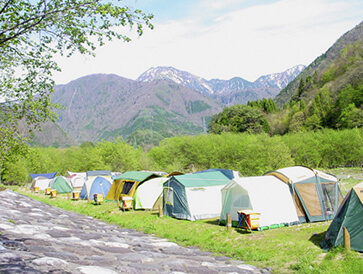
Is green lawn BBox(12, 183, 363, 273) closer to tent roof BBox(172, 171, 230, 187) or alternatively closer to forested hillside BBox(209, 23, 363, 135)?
tent roof BBox(172, 171, 230, 187)

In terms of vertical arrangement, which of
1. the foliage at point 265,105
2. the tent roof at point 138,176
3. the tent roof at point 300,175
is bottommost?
the tent roof at point 138,176

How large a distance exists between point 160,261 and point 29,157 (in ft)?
15.2

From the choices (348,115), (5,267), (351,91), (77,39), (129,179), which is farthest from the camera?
(351,91)

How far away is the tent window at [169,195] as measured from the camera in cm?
1962

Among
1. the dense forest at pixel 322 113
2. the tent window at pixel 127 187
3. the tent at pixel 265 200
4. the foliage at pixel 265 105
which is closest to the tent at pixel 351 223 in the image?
the tent at pixel 265 200

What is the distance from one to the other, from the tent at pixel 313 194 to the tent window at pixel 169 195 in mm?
6619

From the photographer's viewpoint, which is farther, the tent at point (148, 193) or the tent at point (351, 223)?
the tent at point (148, 193)

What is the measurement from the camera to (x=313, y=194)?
15398 millimetres

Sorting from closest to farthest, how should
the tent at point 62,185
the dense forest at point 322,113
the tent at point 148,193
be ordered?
1. the tent at point 148,193
2. the tent at point 62,185
3. the dense forest at point 322,113

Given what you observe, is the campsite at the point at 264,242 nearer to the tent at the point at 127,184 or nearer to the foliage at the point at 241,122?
the tent at the point at 127,184

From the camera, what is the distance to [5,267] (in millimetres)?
6457

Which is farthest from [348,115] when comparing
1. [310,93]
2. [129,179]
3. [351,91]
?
[129,179]

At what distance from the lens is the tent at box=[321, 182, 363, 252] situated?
9.88 m

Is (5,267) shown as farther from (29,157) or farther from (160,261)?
(160,261)
